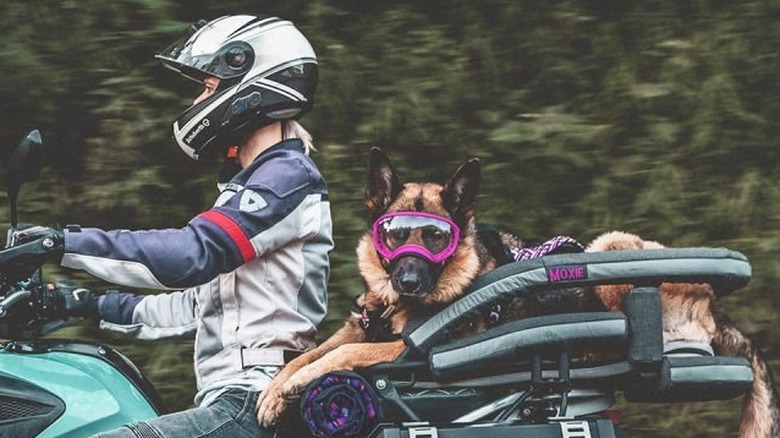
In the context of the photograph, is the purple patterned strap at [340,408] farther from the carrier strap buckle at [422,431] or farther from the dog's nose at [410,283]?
the dog's nose at [410,283]

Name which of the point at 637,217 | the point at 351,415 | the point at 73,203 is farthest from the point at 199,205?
the point at 351,415

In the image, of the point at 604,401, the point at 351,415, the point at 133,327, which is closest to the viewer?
the point at 351,415

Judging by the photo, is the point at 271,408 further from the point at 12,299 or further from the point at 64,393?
the point at 12,299

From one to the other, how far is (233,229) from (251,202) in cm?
9

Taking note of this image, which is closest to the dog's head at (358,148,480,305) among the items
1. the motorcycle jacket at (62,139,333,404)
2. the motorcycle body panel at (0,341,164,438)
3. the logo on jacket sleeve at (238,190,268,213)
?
the motorcycle jacket at (62,139,333,404)

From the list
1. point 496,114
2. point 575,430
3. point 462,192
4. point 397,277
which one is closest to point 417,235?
point 397,277

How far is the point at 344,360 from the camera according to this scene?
3242 mm

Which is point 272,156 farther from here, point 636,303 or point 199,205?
point 199,205

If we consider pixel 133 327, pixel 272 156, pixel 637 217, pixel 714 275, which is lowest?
pixel 637 217

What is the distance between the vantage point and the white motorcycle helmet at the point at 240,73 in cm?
344

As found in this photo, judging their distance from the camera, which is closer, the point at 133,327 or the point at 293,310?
the point at 293,310

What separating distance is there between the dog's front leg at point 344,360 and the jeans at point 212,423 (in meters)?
0.12

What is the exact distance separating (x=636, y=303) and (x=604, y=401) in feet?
0.98

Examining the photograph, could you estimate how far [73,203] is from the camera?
598 cm
